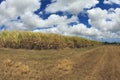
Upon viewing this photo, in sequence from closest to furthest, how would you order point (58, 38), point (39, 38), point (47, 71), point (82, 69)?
point (47, 71), point (82, 69), point (39, 38), point (58, 38)

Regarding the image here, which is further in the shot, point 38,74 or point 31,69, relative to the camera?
→ point 31,69

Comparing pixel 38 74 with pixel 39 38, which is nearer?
pixel 38 74

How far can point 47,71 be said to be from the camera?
24.5 m

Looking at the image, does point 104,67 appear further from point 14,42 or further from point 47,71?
point 14,42

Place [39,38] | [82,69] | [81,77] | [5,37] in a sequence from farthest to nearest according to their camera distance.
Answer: [39,38]
[5,37]
[82,69]
[81,77]

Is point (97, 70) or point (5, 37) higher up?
point (5, 37)

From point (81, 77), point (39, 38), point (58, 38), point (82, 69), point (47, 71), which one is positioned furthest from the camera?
point (58, 38)

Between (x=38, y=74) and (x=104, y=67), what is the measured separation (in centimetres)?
702

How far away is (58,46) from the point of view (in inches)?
2827

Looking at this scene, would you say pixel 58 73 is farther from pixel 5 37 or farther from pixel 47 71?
pixel 5 37

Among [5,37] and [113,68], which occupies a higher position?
[5,37]

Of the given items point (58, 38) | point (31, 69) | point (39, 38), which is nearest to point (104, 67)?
point (31, 69)

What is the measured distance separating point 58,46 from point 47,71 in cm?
4734

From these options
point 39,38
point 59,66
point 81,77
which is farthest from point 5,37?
point 81,77
